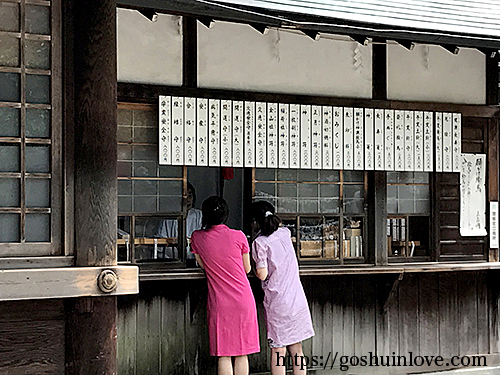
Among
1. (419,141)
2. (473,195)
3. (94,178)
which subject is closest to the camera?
(94,178)

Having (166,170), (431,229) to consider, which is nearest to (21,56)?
(166,170)

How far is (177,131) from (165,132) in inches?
5.1

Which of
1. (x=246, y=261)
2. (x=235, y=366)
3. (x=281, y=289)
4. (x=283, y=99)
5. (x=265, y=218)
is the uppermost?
(x=283, y=99)

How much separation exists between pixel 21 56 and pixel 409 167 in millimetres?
4991

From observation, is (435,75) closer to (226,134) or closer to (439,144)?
(439,144)

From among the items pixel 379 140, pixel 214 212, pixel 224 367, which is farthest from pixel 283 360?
pixel 379 140

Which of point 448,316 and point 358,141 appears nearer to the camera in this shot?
point 358,141

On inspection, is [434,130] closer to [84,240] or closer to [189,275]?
[189,275]

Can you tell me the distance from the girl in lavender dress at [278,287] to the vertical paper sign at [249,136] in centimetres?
52

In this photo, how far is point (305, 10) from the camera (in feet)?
17.2

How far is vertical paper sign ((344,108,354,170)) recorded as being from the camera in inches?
313

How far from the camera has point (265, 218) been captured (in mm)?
7137

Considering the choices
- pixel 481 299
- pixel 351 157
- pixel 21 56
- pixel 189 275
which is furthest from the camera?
pixel 481 299

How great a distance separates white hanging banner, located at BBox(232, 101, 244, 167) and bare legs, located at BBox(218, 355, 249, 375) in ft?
6.60
